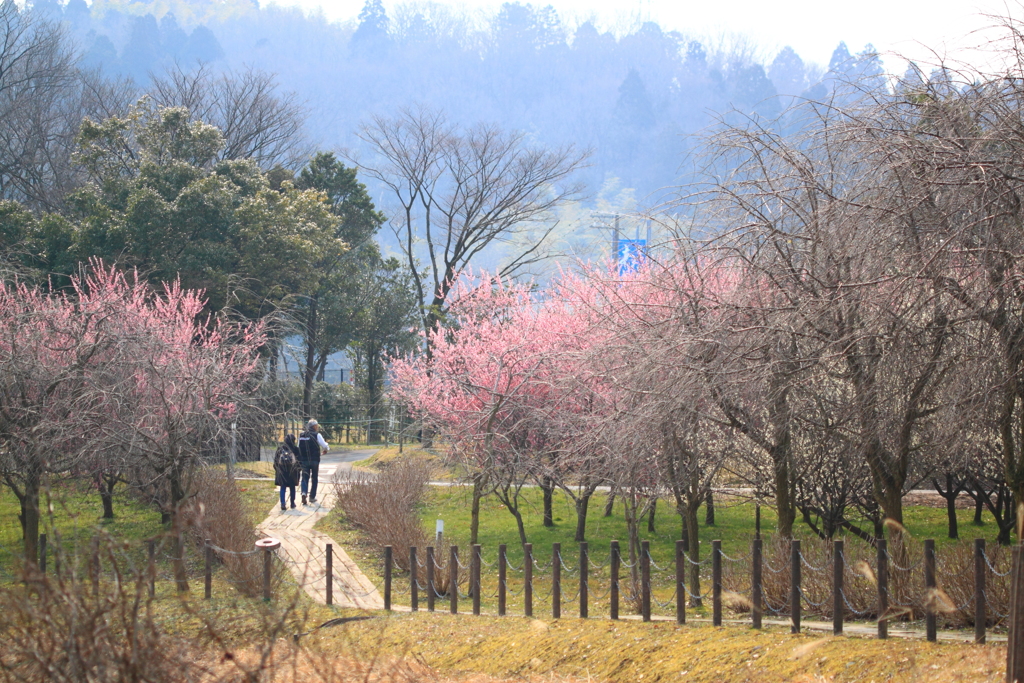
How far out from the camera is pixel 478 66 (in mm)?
169125

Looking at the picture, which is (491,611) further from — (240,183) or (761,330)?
(240,183)

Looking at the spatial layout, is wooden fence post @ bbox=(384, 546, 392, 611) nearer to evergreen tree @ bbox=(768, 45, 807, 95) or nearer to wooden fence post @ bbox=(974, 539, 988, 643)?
wooden fence post @ bbox=(974, 539, 988, 643)

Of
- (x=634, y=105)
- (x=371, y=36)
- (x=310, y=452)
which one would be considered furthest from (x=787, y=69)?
(x=310, y=452)

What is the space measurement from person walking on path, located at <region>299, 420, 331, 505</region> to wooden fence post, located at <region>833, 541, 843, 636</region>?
12619 millimetres

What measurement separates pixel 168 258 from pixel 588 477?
18774mm

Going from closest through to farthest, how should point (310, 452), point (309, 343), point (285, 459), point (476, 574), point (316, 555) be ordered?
point (476, 574)
point (316, 555)
point (285, 459)
point (310, 452)
point (309, 343)

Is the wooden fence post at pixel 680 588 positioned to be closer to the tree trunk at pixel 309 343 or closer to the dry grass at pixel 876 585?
the dry grass at pixel 876 585

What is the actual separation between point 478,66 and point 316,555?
164 meters

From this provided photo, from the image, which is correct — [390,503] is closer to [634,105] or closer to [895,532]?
[895,532]

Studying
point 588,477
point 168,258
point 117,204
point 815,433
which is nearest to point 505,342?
point 588,477

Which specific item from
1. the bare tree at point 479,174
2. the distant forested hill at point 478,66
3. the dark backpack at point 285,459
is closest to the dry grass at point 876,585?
the dark backpack at point 285,459

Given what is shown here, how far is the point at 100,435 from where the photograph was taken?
13.5m

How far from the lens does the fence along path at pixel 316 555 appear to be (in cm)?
1225

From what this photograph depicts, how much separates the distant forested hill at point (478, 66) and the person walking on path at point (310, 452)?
120304 millimetres
